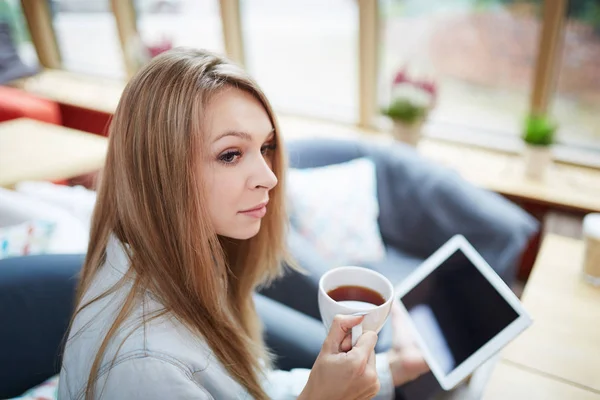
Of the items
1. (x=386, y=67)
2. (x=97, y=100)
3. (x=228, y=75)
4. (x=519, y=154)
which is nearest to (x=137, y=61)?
(x=97, y=100)

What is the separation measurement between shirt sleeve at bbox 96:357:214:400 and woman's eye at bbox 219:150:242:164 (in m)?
0.34

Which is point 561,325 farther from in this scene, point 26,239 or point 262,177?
point 26,239

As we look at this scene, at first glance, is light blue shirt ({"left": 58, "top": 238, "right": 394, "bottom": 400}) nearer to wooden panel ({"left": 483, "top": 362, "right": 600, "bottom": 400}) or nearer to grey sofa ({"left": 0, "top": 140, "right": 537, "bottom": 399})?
grey sofa ({"left": 0, "top": 140, "right": 537, "bottom": 399})

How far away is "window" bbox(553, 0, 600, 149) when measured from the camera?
7.33ft

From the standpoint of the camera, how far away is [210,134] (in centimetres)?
80

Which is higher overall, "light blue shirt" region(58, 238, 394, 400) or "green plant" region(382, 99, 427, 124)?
"light blue shirt" region(58, 238, 394, 400)

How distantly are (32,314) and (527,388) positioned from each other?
3.81ft

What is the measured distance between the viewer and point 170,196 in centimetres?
78

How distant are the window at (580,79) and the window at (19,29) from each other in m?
4.16

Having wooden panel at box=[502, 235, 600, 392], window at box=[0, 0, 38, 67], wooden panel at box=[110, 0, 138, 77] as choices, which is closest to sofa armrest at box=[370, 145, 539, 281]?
wooden panel at box=[502, 235, 600, 392]

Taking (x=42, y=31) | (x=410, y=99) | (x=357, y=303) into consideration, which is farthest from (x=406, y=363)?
(x=42, y=31)

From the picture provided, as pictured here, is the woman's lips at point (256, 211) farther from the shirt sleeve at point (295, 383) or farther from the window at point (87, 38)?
the window at point (87, 38)

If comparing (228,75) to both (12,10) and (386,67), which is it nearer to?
(386,67)

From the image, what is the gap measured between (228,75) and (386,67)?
2245 millimetres
